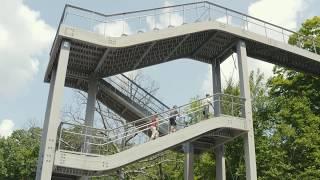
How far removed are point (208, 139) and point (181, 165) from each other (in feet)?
56.3

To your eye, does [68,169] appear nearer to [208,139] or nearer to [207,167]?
[208,139]

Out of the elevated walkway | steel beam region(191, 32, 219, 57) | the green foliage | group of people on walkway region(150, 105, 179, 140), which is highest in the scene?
steel beam region(191, 32, 219, 57)

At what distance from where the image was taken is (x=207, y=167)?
3334 centimetres

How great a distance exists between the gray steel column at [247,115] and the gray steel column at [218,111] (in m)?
1.25

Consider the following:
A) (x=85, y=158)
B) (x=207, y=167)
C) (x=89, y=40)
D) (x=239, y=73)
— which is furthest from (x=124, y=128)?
(x=207, y=167)

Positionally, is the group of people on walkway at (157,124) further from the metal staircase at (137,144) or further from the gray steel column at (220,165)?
the gray steel column at (220,165)

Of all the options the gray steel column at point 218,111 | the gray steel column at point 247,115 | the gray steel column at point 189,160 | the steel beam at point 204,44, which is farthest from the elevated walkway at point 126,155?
the steel beam at point 204,44

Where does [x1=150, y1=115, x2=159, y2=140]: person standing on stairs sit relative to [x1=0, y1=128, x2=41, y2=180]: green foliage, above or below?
below

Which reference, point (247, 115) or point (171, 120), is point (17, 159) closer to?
point (171, 120)

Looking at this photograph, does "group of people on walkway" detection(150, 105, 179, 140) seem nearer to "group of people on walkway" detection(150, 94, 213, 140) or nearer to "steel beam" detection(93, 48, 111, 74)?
"group of people on walkway" detection(150, 94, 213, 140)

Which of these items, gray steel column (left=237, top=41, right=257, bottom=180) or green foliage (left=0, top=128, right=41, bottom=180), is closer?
gray steel column (left=237, top=41, right=257, bottom=180)

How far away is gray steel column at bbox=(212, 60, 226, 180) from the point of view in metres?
19.3

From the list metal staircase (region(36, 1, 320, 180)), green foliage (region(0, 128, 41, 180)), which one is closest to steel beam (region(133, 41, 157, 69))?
metal staircase (region(36, 1, 320, 180))

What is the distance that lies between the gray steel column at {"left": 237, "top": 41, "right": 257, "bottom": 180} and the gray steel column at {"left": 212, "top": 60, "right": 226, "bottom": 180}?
4.12 ft
